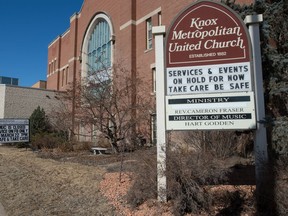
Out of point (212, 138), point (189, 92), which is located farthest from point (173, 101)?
point (212, 138)

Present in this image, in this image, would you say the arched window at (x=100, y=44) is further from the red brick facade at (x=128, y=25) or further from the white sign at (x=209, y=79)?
the white sign at (x=209, y=79)

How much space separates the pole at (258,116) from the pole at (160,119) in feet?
5.42

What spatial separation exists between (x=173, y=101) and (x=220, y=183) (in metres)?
1.88

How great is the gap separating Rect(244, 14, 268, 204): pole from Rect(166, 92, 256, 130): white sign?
0.14 m

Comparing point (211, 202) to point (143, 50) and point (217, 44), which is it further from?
point (143, 50)

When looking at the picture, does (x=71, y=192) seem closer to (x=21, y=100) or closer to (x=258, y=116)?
(x=258, y=116)

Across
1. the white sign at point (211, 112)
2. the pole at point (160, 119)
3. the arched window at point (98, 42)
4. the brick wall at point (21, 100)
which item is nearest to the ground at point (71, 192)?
the pole at point (160, 119)

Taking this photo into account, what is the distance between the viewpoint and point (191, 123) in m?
5.99

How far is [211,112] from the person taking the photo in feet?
19.3

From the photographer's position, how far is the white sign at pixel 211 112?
572cm

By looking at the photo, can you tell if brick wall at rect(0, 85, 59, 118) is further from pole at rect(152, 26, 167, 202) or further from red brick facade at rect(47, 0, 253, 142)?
pole at rect(152, 26, 167, 202)

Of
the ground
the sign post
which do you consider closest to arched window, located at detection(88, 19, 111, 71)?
the ground

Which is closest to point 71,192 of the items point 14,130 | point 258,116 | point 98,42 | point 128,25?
point 258,116

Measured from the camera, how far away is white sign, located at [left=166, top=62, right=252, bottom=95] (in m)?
5.88
